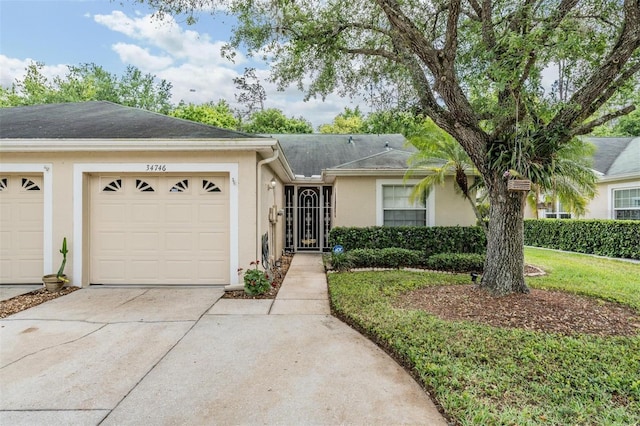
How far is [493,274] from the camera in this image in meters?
5.61

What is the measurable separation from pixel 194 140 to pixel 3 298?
459cm

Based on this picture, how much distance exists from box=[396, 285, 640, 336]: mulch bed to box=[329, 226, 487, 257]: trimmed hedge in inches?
128

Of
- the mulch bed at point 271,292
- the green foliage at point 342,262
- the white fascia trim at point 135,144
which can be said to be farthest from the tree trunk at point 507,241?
the white fascia trim at point 135,144

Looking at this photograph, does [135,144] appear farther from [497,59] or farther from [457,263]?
[457,263]

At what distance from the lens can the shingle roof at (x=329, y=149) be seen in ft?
44.6

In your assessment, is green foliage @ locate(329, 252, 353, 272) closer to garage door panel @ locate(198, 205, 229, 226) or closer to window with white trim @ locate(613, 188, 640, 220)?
garage door panel @ locate(198, 205, 229, 226)

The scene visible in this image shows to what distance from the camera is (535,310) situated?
4.91 m

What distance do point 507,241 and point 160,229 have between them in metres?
6.77

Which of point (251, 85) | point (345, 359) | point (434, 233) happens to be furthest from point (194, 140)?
point (251, 85)

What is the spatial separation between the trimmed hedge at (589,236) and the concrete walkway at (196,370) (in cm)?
1104

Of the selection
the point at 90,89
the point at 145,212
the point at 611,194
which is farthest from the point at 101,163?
the point at 90,89

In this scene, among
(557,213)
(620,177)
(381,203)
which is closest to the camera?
(381,203)

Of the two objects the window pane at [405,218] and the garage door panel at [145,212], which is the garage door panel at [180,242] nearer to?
the garage door panel at [145,212]

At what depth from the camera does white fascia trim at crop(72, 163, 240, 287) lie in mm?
6741
